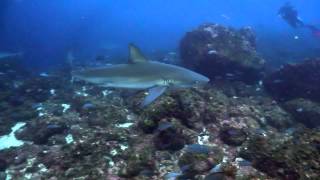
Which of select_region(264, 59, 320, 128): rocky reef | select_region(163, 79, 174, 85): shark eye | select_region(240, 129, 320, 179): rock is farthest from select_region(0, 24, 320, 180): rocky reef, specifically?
select_region(163, 79, 174, 85): shark eye

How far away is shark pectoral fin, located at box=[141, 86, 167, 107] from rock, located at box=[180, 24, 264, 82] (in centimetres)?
839

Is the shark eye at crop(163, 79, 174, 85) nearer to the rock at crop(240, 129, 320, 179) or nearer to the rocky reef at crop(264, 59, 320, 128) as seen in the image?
the rock at crop(240, 129, 320, 179)

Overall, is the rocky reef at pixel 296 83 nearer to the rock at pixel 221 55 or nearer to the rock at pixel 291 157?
the rock at pixel 221 55

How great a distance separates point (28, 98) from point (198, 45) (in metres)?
8.22

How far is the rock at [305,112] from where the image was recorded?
12180 mm

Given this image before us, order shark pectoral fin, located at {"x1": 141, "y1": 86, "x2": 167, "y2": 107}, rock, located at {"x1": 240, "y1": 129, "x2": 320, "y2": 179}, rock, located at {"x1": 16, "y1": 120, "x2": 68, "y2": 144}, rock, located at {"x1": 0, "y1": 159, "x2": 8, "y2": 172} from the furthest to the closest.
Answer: rock, located at {"x1": 16, "y1": 120, "x2": 68, "y2": 144}, rock, located at {"x1": 0, "y1": 159, "x2": 8, "y2": 172}, shark pectoral fin, located at {"x1": 141, "y1": 86, "x2": 167, "y2": 107}, rock, located at {"x1": 240, "y1": 129, "x2": 320, "y2": 179}

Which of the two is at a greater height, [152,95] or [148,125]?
[152,95]

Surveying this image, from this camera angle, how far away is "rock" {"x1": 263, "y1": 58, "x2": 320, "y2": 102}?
14.9 metres

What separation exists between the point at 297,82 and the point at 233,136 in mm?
7475

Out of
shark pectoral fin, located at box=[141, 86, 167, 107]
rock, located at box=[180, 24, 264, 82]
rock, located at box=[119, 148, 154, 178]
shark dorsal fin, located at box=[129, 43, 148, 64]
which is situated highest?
rock, located at box=[180, 24, 264, 82]

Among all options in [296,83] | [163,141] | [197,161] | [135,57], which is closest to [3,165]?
[163,141]

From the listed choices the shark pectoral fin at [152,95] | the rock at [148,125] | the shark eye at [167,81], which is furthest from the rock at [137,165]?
the shark eye at [167,81]

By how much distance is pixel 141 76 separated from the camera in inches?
312

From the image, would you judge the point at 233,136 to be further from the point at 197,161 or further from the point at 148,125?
the point at 148,125
